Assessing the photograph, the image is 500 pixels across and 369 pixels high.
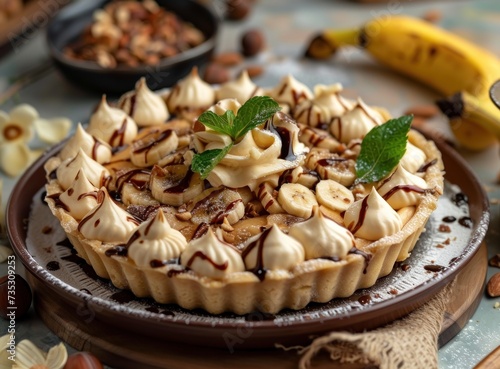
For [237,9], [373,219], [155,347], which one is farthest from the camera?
[237,9]

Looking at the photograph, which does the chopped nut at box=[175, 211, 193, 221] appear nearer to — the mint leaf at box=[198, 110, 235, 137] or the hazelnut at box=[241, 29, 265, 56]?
the mint leaf at box=[198, 110, 235, 137]

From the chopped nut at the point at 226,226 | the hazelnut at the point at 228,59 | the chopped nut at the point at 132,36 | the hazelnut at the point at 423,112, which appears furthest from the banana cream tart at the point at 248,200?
the hazelnut at the point at 228,59

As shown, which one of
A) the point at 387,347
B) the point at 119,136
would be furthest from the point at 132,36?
the point at 387,347

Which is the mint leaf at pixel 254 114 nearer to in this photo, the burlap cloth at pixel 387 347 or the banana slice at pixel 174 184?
the banana slice at pixel 174 184

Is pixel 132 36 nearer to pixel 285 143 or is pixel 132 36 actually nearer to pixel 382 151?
pixel 285 143

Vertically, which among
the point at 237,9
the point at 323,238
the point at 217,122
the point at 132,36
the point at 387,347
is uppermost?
the point at 217,122

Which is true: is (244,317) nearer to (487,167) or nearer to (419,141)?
(419,141)
